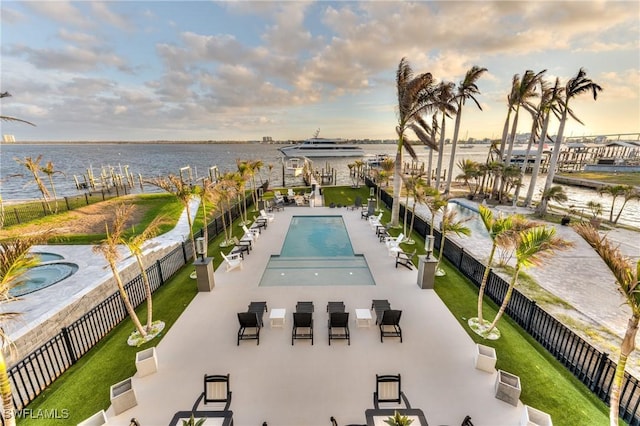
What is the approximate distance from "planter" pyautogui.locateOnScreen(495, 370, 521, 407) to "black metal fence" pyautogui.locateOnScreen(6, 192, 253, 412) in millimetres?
9489

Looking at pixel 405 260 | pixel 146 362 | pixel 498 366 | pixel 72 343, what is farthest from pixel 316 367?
pixel 405 260

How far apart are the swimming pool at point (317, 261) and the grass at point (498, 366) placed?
3.38m

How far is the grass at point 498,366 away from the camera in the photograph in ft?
17.8

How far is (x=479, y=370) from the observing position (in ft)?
20.4

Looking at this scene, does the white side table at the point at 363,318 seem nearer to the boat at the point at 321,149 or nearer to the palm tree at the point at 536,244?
the palm tree at the point at 536,244

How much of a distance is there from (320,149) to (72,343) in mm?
72345

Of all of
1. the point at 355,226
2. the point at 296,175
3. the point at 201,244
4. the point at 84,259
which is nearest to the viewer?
the point at 201,244

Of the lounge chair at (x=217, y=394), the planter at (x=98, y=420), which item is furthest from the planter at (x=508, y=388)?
the planter at (x=98, y=420)

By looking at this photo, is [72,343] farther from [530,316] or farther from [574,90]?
[574,90]

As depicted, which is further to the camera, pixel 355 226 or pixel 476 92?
pixel 476 92

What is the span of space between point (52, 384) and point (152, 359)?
96.3 inches

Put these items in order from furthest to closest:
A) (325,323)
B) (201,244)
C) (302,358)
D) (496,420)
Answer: (201,244), (325,323), (302,358), (496,420)

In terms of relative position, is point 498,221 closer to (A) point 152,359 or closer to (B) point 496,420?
(B) point 496,420

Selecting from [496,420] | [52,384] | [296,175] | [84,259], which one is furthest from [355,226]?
[296,175]
